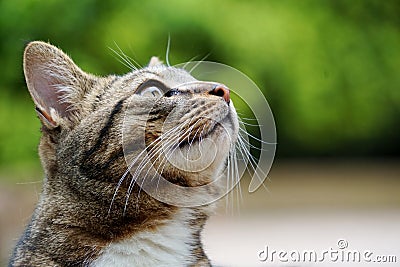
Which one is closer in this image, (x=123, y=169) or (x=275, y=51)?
(x=123, y=169)

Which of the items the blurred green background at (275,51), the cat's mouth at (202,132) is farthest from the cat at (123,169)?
the blurred green background at (275,51)

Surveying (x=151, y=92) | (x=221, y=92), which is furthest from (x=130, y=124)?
(x=221, y=92)

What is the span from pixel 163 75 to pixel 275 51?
11.8ft

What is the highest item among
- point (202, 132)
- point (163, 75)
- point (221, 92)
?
point (163, 75)

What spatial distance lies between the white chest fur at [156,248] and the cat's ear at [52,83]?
39 centimetres

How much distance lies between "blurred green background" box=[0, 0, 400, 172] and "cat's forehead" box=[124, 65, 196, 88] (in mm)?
2384

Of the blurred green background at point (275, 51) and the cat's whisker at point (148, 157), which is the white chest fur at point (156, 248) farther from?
the blurred green background at point (275, 51)

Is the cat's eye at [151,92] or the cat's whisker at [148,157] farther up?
the cat's eye at [151,92]

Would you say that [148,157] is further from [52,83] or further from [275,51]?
[275,51]

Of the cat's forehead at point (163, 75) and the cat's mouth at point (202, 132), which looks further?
the cat's forehead at point (163, 75)

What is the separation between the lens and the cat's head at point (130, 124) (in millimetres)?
1827

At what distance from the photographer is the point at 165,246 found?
1.88m

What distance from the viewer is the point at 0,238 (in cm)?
400

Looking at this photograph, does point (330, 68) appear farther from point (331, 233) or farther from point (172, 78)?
point (172, 78)
